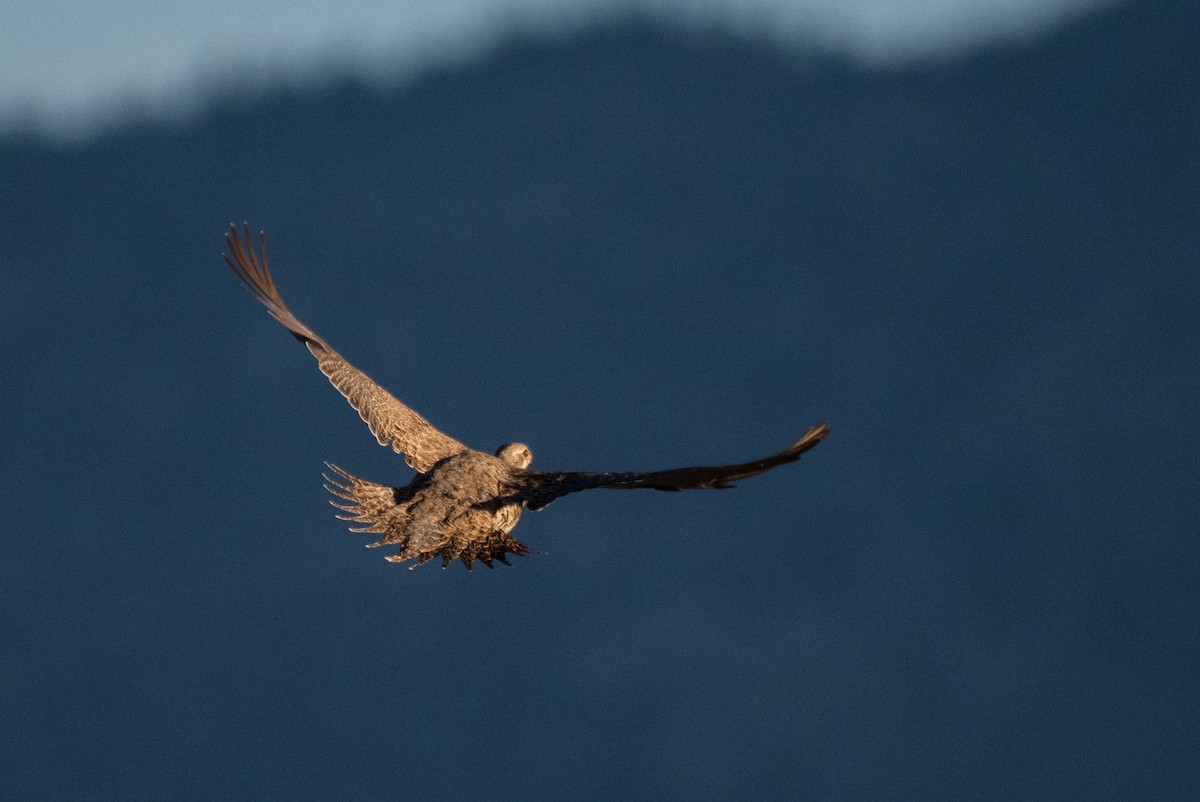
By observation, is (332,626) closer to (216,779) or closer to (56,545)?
(216,779)

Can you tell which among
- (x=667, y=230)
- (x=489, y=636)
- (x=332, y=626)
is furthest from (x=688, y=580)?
(x=667, y=230)

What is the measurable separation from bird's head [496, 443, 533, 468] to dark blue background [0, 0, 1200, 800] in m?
53.2

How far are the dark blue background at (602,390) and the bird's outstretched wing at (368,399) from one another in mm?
51986

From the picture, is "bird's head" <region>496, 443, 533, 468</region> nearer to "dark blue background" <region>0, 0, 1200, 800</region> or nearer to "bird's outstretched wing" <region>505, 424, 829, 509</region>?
"bird's outstretched wing" <region>505, 424, 829, 509</region>

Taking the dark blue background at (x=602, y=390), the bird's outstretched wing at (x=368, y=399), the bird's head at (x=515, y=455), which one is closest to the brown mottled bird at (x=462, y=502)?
the bird's head at (x=515, y=455)

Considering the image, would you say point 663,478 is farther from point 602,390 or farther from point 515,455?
point 602,390

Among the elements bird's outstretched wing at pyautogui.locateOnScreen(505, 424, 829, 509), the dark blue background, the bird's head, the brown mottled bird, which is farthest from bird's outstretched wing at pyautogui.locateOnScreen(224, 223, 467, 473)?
the dark blue background

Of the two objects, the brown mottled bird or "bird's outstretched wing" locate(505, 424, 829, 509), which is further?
the brown mottled bird

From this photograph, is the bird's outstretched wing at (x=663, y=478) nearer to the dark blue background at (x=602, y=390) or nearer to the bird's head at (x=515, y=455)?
the bird's head at (x=515, y=455)

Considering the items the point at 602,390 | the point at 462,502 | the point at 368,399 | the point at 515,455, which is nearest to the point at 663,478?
the point at 462,502

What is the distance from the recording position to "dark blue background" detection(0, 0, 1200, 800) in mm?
69812

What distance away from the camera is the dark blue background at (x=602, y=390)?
6981 cm

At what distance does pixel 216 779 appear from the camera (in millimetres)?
68375

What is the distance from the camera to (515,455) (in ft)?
37.4
